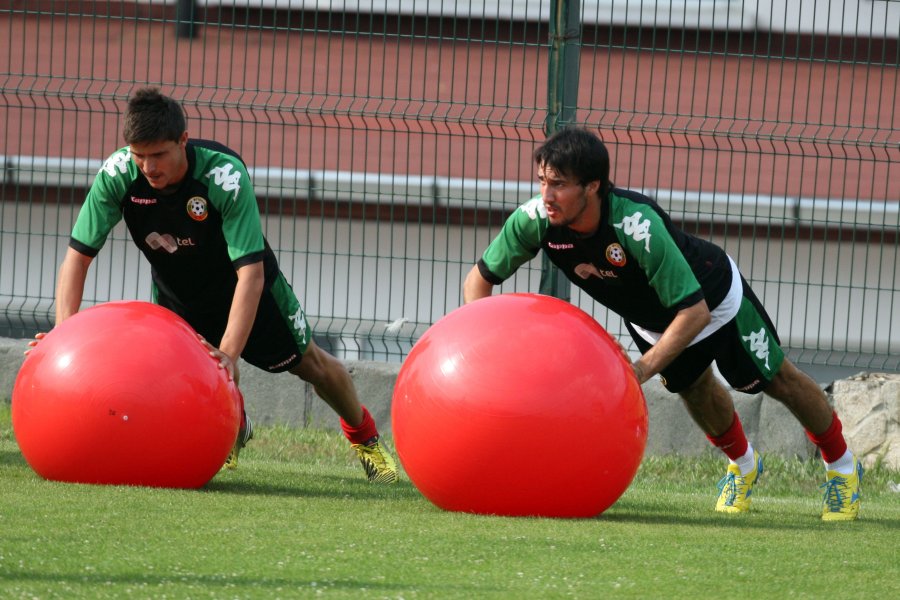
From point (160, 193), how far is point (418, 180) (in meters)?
3.61

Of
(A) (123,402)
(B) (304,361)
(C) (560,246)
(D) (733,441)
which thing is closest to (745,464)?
(D) (733,441)

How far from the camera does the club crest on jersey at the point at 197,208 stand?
6551 mm

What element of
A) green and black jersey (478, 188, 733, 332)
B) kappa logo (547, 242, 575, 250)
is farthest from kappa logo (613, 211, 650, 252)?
kappa logo (547, 242, 575, 250)

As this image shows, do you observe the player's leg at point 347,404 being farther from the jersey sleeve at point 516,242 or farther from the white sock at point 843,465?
the white sock at point 843,465

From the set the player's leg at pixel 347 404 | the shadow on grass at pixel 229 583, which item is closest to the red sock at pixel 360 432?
the player's leg at pixel 347 404

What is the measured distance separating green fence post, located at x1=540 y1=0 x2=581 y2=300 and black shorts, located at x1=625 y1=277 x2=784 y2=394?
8.27 feet

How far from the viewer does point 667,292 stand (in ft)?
19.7

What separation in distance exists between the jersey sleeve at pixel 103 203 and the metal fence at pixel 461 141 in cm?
247

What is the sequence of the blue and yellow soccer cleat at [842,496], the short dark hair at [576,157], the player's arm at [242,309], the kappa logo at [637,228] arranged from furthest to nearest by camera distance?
the blue and yellow soccer cleat at [842,496] → the player's arm at [242,309] → the kappa logo at [637,228] → the short dark hair at [576,157]

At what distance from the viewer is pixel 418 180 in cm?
997

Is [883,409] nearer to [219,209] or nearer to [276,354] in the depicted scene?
[276,354]

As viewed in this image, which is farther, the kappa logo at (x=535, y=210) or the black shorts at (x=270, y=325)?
the black shorts at (x=270, y=325)

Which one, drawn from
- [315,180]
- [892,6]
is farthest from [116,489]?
[892,6]

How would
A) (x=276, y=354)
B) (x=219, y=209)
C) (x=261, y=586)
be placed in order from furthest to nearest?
(x=276, y=354), (x=219, y=209), (x=261, y=586)
